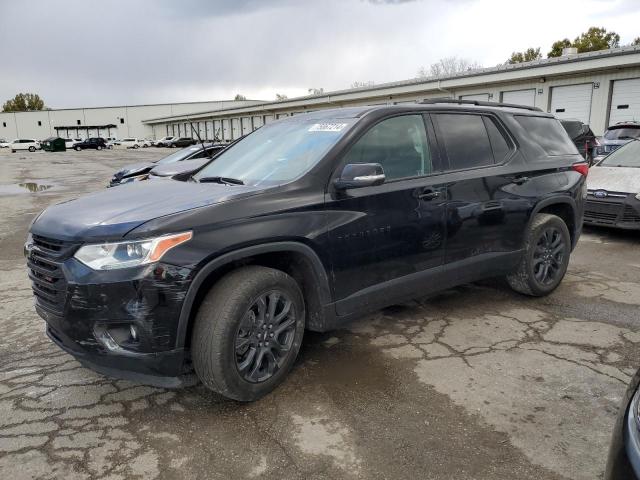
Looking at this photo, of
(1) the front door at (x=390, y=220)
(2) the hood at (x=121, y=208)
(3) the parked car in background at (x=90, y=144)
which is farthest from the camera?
(3) the parked car in background at (x=90, y=144)

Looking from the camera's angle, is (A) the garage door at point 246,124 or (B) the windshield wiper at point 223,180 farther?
(A) the garage door at point 246,124

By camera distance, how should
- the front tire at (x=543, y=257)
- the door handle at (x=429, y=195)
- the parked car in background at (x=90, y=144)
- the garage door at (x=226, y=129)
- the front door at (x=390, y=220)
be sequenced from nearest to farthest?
the front door at (x=390, y=220) < the door handle at (x=429, y=195) < the front tire at (x=543, y=257) < the garage door at (x=226, y=129) < the parked car in background at (x=90, y=144)

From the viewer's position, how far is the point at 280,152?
3.71 m

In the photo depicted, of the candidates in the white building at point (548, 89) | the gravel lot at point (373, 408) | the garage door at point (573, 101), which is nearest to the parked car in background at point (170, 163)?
the white building at point (548, 89)

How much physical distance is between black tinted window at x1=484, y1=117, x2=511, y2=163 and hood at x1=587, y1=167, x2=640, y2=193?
3839 mm

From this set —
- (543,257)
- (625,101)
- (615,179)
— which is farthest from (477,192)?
(625,101)

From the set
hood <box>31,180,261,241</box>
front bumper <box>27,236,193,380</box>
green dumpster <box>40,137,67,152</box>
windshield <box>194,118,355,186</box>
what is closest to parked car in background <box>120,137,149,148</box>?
green dumpster <box>40,137,67,152</box>

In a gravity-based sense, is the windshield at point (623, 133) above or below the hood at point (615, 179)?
above

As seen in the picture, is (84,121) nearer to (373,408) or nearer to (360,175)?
(360,175)

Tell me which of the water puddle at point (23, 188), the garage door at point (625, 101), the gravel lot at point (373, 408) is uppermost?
the garage door at point (625, 101)

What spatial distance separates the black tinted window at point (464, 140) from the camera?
4012 mm

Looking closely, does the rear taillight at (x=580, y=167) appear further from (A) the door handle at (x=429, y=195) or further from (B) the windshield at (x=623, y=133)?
(B) the windshield at (x=623, y=133)

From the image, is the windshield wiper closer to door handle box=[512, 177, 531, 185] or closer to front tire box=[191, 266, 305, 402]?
front tire box=[191, 266, 305, 402]

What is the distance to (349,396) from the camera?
Result: 316 cm
